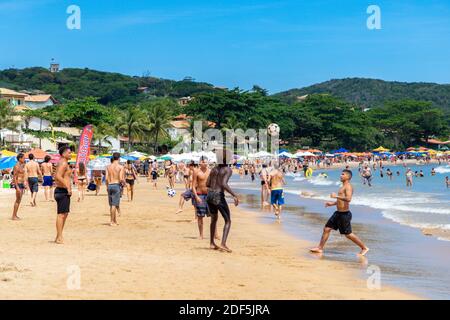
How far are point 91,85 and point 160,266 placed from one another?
148 metres

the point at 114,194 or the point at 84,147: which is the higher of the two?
the point at 84,147

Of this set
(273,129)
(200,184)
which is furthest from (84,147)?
(273,129)

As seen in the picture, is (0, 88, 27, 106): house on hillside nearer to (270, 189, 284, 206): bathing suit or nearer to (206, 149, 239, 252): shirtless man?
(270, 189, 284, 206): bathing suit

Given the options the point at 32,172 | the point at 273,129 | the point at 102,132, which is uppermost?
the point at 273,129

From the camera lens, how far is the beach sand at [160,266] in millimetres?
6527

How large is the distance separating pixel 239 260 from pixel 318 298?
253 cm

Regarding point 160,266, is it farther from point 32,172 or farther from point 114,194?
point 32,172

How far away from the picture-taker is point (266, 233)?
43.9 ft

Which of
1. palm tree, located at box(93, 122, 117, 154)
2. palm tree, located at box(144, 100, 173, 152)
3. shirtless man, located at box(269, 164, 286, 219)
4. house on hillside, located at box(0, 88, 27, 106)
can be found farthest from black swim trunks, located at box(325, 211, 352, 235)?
house on hillside, located at box(0, 88, 27, 106)

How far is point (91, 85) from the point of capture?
151375mm

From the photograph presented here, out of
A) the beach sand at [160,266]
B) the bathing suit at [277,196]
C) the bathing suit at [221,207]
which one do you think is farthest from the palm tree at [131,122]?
the bathing suit at [221,207]

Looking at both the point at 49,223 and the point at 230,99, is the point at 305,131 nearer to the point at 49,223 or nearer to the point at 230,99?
the point at 230,99

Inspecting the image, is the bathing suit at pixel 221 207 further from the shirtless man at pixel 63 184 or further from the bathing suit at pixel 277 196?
the bathing suit at pixel 277 196

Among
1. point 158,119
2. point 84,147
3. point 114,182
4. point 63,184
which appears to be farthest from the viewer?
point 158,119
